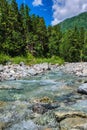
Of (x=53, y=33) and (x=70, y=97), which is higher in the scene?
(x=53, y=33)

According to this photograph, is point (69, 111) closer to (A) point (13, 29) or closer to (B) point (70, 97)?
(B) point (70, 97)

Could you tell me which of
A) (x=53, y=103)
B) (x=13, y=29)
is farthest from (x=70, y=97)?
(x=13, y=29)

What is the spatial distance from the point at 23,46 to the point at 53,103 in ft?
148

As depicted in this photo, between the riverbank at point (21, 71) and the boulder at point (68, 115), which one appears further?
the riverbank at point (21, 71)

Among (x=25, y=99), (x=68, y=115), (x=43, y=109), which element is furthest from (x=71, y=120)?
(x=25, y=99)

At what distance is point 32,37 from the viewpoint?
61.4 m

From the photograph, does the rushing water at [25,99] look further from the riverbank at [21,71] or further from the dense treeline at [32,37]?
the dense treeline at [32,37]

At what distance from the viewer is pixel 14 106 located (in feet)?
40.6

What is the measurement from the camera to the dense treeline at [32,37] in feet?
176

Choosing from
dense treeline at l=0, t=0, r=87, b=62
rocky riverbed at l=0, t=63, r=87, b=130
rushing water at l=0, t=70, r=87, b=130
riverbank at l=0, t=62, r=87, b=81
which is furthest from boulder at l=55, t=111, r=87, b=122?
dense treeline at l=0, t=0, r=87, b=62

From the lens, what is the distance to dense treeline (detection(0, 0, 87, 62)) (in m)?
53.7

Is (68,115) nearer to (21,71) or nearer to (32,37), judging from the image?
(21,71)

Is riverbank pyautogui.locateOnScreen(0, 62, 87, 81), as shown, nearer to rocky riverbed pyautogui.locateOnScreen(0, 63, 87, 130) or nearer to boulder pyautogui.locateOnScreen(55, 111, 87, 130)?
rocky riverbed pyautogui.locateOnScreen(0, 63, 87, 130)

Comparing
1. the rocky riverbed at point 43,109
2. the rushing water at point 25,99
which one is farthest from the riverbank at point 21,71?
the rocky riverbed at point 43,109
